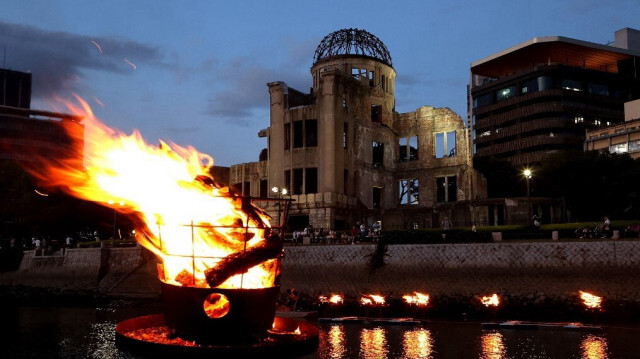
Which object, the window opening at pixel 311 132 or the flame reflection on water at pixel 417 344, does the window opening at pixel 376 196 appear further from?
the flame reflection on water at pixel 417 344

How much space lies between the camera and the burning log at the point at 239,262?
433 inches

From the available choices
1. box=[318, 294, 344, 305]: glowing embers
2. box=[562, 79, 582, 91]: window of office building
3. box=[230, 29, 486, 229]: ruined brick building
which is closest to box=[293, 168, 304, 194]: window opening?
box=[230, 29, 486, 229]: ruined brick building

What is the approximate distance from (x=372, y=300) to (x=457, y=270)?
210 inches

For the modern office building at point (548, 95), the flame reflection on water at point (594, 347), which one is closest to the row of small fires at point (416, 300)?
the flame reflection on water at point (594, 347)

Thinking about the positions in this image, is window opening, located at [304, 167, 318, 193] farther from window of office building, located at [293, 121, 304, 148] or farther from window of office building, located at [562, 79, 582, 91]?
window of office building, located at [562, 79, 582, 91]

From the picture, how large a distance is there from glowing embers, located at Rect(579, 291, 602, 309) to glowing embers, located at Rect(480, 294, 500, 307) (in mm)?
4104

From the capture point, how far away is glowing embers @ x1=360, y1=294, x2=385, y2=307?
1262 inches

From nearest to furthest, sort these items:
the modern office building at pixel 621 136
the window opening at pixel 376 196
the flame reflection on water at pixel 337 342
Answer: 1. the flame reflection on water at pixel 337 342
2. the window opening at pixel 376 196
3. the modern office building at pixel 621 136

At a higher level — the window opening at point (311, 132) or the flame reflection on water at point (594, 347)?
the window opening at point (311, 132)

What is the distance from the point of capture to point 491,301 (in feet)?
97.1

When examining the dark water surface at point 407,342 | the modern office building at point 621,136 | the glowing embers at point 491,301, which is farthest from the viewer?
the modern office building at point 621,136

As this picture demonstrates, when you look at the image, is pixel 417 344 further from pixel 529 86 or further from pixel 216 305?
pixel 529 86

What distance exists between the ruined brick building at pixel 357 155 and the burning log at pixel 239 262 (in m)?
42.2

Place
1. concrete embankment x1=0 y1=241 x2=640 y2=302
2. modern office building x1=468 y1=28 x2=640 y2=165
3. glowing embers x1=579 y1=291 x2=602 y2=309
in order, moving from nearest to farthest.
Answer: glowing embers x1=579 y1=291 x2=602 y2=309 → concrete embankment x1=0 y1=241 x2=640 y2=302 → modern office building x1=468 y1=28 x2=640 y2=165
